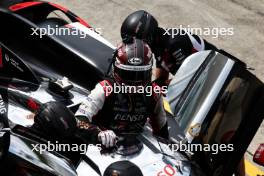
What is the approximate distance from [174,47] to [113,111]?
5.08 ft

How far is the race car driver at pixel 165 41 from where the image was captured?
5770 mm

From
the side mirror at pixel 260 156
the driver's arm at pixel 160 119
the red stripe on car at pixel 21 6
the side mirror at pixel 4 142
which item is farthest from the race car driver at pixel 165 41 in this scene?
the side mirror at pixel 4 142

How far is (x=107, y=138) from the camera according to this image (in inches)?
167

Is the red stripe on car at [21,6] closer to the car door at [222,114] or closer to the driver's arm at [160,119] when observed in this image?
the driver's arm at [160,119]

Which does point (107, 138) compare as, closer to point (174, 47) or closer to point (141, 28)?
point (174, 47)

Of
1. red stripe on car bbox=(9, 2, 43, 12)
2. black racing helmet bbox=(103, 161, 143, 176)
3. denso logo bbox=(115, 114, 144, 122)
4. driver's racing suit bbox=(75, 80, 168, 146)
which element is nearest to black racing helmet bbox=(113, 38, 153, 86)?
driver's racing suit bbox=(75, 80, 168, 146)

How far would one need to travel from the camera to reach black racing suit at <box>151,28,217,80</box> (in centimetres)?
576

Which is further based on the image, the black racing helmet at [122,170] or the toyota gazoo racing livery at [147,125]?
the toyota gazoo racing livery at [147,125]

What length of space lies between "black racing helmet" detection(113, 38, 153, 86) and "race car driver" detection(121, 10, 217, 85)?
52.1 inches

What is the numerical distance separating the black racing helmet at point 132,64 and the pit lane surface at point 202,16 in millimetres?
4239

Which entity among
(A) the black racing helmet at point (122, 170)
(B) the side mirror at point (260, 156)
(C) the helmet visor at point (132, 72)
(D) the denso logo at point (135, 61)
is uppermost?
(D) the denso logo at point (135, 61)

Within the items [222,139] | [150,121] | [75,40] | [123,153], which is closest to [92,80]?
[75,40]

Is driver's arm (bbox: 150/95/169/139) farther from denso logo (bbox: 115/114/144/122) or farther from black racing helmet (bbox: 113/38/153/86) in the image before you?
black racing helmet (bbox: 113/38/153/86)

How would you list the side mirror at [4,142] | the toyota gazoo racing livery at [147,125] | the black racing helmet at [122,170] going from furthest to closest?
the toyota gazoo racing livery at [147,125], the black racing helmet at [122,170], the side mirror at [4,142]
